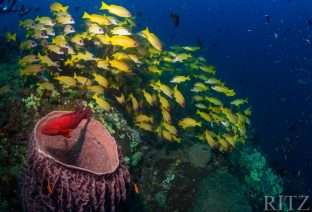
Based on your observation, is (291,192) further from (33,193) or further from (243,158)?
(33,193)

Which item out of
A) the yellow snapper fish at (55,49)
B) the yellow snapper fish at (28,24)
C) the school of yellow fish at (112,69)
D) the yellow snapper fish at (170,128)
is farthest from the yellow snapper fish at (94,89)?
the yellow snapper fish at (28,24)

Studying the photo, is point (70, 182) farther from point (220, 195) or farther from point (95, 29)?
point (95, 29)

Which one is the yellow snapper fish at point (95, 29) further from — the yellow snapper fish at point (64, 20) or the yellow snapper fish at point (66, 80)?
the yellow snapper fish at point (66, 80)

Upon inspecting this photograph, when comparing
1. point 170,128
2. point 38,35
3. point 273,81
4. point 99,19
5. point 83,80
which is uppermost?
point 99,19

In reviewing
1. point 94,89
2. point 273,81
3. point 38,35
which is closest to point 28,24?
point 38,35

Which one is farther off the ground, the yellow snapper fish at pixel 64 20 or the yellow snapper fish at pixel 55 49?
the yellow snapper fish at pixel 64 20

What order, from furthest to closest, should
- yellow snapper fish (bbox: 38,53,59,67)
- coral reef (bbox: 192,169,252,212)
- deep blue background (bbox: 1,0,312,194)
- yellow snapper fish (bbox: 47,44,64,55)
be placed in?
deep blue background (bbox: 1,0,312,194)
yellow snapper fish (bbox: 47,44,64,55)
yellow snapper fish (bbox: 38,53,59,67)
coral reef (bbox: 192,169,252,212)

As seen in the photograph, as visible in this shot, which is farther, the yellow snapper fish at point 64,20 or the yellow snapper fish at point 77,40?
the yellow snapper fish at point 64,20

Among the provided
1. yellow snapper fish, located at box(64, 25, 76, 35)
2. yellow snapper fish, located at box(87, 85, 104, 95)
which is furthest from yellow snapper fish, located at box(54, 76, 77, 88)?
yellow snapper fish, located at box(64, 25, 76, 35)

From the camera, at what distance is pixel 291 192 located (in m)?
13.1

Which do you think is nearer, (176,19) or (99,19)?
(99,19)

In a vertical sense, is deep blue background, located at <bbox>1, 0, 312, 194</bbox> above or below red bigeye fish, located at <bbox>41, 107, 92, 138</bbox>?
below

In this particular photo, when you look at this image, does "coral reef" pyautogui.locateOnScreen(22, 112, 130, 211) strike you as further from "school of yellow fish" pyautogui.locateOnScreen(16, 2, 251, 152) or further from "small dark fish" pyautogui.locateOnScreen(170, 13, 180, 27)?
"small dark fish" pyautogui.locateOnScreen(170, 13, 180, 27)

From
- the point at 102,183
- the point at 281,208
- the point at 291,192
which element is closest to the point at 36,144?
Result: the point at 102,183
